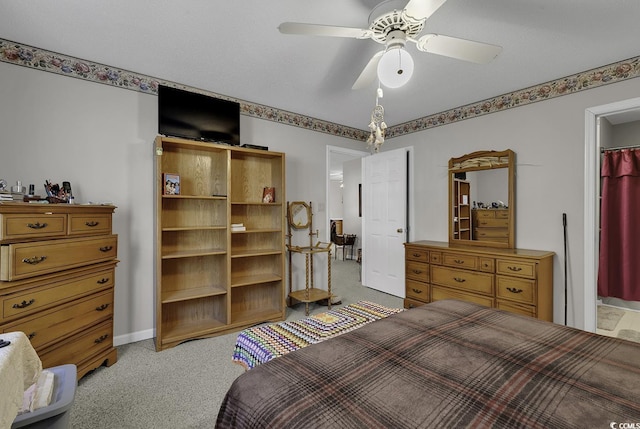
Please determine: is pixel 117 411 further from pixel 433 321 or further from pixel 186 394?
pixel 433 321

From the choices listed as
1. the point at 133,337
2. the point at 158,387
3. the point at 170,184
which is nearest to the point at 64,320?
the point at 158,387

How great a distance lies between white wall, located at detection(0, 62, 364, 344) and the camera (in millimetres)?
2252

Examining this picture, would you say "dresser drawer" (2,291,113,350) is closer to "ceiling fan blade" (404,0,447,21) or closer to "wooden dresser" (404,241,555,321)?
"ceiling fan blade" (404,0,447,21)

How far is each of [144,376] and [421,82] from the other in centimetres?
351

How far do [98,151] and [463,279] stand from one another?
12.3 ft

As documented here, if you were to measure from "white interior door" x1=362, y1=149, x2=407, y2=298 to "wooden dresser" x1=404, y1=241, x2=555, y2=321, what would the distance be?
0.54 metres

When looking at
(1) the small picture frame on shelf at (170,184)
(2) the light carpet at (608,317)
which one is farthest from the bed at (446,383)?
(2) the light carpet at (608,317)

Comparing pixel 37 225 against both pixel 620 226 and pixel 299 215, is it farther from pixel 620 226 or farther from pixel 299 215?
pixel 620 226

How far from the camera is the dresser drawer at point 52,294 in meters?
1.60

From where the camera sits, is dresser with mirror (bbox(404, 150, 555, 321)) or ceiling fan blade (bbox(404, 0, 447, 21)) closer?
ceiling fan blade (bbox(404, 0, 447, 21))

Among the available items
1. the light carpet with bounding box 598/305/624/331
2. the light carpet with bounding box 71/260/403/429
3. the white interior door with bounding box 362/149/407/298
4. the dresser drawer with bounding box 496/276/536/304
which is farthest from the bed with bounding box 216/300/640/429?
the white interior door with bounding box 362/149/407/298

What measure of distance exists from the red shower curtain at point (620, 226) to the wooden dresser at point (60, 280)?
5.49 metres

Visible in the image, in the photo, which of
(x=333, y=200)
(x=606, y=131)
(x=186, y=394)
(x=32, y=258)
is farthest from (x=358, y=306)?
(x=333, y=200)

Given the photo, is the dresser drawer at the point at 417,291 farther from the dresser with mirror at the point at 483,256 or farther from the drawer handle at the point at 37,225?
the drawer handle at the point at 37,225
